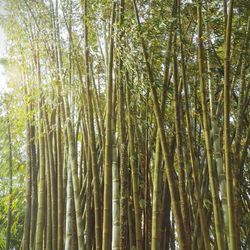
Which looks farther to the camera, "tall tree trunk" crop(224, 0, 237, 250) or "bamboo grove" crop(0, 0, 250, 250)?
Answer: "bamboo grove" crop(0, 0, 250, 250)

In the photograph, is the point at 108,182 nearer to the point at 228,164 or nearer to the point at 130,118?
the point at 130,118

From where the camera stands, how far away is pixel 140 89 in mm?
2656

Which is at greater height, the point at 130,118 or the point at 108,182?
the point at 130,118

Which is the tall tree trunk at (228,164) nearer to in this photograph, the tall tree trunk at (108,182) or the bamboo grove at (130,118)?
the bamboo grove at (130,118)

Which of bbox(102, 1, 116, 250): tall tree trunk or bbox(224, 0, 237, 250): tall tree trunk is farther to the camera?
bbox(102, 1, 116, 250): tall tree trunk

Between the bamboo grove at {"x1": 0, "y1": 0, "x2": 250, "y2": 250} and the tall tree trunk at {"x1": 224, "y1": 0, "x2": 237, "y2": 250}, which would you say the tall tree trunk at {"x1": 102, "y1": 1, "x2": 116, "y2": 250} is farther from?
the tall tree trunk at {"x1": 224, "y1": 0, "x2": 237, "y2": 250}

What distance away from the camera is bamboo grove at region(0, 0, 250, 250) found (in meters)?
2.21

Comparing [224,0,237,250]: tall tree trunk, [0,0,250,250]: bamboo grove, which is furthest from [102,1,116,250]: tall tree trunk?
[224,0,237,250]: tall tree trunk

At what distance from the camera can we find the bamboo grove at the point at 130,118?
2.21 meters

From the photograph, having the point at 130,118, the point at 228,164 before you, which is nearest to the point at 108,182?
the point at 130,118

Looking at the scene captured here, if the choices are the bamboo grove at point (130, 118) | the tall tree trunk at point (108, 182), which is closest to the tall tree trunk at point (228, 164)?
the bamboo grove at point (130, 118)

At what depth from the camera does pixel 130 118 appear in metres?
2.52

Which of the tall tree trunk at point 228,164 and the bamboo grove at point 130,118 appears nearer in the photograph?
the tall tree trunk at point 228,164

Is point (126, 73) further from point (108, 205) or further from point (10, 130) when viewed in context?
point (10, 130)
